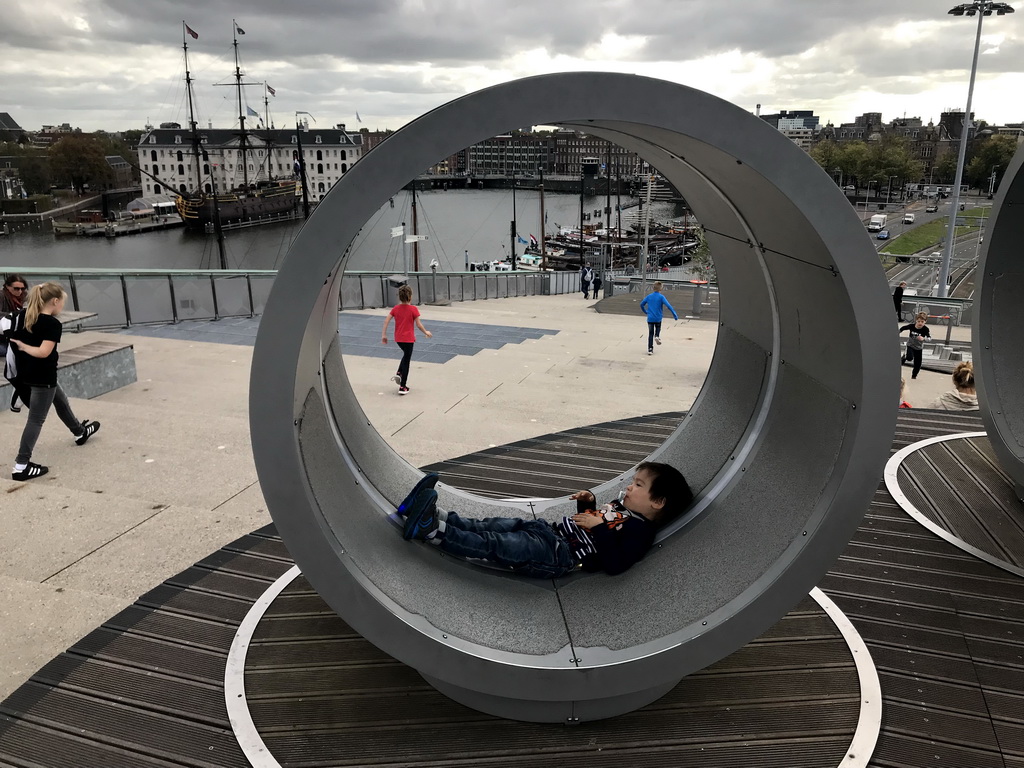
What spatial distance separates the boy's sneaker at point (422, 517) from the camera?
3654mm

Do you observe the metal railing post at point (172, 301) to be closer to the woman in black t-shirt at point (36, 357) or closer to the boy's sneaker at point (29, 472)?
the woman in black t-shirt at point (36, 357)

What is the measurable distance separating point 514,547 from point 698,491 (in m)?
1.29

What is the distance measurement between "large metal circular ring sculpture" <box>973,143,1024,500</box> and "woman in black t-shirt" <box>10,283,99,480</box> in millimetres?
7741

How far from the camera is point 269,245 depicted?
211 ft

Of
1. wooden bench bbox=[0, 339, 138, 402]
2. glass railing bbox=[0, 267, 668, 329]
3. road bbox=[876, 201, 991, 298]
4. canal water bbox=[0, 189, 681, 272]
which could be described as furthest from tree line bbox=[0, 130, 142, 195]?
wooden bench bbox=[0, 339, 138, 402]

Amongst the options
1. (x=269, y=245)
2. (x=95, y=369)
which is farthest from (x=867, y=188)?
(x=95, y=369)

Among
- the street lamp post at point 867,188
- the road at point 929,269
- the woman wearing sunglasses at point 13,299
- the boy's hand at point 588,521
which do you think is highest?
the street lamp post at point 867,188

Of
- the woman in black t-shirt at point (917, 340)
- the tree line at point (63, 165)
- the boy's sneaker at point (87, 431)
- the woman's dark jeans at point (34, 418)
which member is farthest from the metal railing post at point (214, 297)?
the tree line at point (63, 165)

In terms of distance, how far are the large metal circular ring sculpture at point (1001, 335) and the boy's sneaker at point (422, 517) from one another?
475 centimetres

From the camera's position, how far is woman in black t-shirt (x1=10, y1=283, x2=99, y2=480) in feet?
20.8

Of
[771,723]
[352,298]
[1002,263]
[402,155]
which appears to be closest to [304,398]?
[402,155]

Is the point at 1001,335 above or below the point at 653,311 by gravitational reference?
above

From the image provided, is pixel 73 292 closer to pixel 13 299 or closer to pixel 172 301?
pixel 172 301

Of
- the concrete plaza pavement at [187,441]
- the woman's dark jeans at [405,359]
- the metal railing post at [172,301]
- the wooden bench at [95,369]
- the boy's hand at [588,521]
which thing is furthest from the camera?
the metal railing post at [172,301]
